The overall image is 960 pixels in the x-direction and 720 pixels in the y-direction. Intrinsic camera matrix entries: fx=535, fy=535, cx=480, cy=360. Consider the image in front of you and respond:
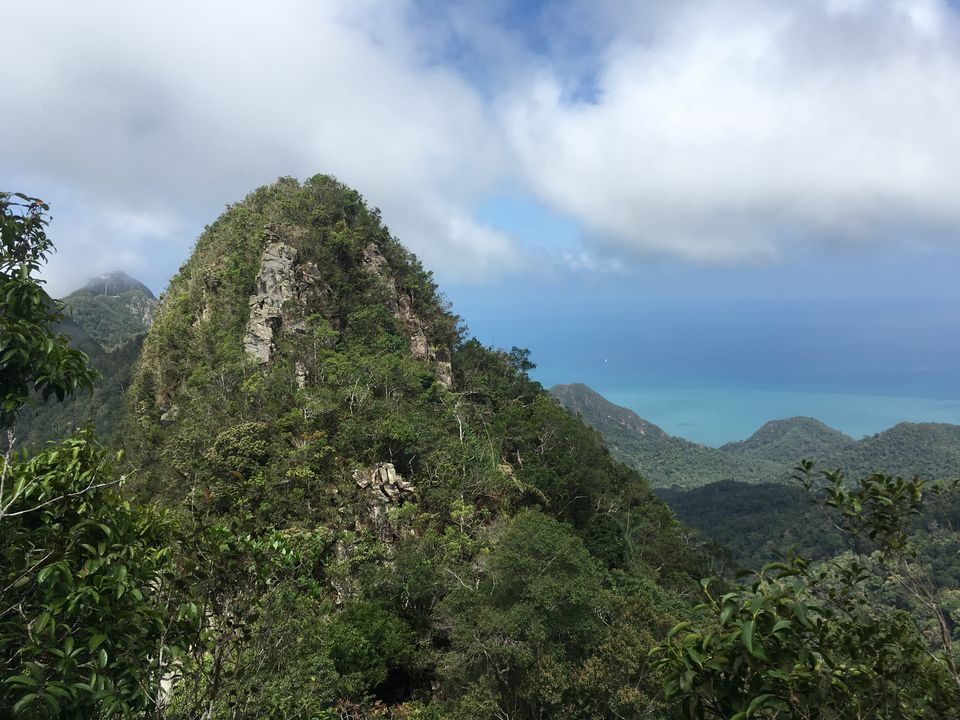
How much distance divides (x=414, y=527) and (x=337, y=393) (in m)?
6.50

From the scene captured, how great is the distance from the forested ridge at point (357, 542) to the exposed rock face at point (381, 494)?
0.08m

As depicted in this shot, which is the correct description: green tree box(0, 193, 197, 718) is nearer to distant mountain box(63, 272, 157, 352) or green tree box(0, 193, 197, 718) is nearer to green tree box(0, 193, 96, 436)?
green tree box(0, 193, 96, 436)

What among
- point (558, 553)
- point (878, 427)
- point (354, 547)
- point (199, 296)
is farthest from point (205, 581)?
point (878, 427)

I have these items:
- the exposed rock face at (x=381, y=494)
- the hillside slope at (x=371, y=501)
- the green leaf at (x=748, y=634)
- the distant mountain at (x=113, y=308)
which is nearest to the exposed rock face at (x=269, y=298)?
the hillside slope at (x=371, y=501)

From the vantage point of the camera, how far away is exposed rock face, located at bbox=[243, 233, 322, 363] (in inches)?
985

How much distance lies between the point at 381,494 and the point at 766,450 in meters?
137

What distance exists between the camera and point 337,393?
20.3 metres

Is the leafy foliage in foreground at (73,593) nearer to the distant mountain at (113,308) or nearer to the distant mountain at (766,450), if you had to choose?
the distant mountain at (766,450)

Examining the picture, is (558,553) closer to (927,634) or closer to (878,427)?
(927,634)

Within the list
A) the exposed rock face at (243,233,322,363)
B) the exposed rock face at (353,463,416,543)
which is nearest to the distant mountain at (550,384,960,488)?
the exposed rock face at (243,233,322,363)

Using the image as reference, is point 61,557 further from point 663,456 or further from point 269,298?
point 663,456

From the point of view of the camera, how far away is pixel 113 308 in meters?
135

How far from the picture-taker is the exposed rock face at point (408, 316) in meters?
30.6

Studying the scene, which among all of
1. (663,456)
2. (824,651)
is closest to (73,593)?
(824,651)
